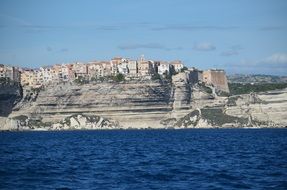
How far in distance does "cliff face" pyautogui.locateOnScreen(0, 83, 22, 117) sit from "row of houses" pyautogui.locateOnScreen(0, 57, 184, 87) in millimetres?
11804

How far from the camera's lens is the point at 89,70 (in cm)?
17950

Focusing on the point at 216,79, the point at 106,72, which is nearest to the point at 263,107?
the point at 216,79

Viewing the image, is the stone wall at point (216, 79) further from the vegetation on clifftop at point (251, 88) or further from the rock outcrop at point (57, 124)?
the rock outcrop at point (57, 124)

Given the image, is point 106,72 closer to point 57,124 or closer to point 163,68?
point 163,68

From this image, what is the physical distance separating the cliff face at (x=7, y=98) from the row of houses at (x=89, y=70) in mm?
11804

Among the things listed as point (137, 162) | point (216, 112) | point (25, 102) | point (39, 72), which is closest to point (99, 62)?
point (39, 72)

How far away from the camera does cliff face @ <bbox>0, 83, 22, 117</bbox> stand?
16062 cm

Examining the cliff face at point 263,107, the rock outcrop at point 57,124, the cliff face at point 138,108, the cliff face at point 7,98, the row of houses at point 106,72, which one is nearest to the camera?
the cliff face at point 263,107

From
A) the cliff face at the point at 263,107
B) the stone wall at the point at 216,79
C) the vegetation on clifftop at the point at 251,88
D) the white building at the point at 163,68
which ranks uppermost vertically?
the white building at the point at 163,68

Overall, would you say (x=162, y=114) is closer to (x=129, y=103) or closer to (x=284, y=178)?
(x=129, y=103)

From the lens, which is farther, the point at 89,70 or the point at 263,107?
the point at 89,70

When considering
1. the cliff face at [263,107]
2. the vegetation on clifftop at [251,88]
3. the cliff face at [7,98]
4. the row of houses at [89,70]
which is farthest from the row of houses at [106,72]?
the cliff face at [263,107]

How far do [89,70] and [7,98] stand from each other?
93.6 feet

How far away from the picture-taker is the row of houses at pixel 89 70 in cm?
17188
